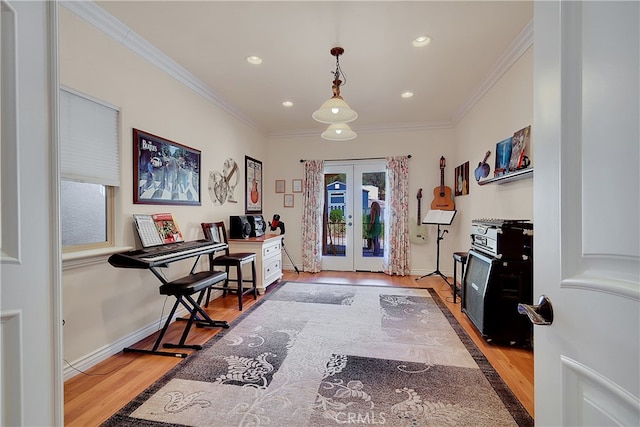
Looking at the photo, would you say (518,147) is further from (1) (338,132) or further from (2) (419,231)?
(2) (419,231)

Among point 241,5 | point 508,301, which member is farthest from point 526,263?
point 241,5

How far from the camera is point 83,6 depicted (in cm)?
205

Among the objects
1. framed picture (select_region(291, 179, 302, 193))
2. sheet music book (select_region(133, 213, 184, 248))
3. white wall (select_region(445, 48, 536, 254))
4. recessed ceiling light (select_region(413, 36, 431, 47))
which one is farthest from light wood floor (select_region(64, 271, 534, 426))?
framed picture (select_region(291, 179, 302, 193))

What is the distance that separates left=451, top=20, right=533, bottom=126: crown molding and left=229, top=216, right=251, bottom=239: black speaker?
140 inches

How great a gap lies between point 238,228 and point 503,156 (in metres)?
3.40

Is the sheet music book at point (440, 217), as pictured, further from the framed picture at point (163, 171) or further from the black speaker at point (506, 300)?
the framed picture at point (163, 171)

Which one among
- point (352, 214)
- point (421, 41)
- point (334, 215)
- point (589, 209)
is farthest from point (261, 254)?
point (589, 209)

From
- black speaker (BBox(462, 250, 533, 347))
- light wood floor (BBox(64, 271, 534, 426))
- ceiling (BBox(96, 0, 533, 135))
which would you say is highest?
ceiling (BBox(96, 0, 533, 135))

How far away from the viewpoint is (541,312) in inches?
27.4

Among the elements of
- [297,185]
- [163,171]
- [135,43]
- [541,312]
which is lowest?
[541,312]

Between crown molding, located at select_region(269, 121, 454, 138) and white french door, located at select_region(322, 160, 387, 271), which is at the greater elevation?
crown molding, located at select_region(269, 121, 454, 138)

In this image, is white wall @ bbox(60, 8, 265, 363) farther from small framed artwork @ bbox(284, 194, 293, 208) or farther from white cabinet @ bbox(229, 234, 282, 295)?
small framed artwork @ bbox(284, 194, 293, 208)

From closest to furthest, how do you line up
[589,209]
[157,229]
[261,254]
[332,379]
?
[589,209] → [332,379] → [157,229] → [261,254]

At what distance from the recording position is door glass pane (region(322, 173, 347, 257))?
5453mm
